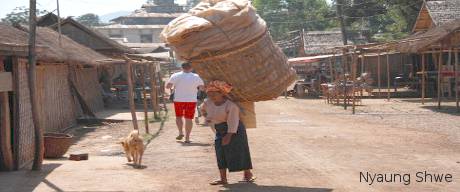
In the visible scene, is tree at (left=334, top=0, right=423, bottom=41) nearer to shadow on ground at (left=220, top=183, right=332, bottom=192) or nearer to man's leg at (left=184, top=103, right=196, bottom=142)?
man's leg at (left=184, top=103, right=196, bottom=142)

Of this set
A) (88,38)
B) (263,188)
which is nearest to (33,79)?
(263,188)

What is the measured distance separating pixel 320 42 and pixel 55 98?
31019 millimetres

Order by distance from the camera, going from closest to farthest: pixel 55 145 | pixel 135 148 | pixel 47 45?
1. pixel 135 148
2. pixel 55 145
3. pixel 47 45

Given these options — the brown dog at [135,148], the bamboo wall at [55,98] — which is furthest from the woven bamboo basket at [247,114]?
the bamboo wall at [55,98]

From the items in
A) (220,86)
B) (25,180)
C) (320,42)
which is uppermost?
(320,42)

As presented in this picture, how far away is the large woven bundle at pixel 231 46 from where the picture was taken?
7164mm

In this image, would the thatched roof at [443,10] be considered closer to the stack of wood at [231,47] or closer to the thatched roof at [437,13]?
the thatched roof at [437,13]

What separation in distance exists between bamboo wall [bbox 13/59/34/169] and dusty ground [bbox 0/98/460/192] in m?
0.44

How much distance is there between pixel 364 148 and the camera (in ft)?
35.7

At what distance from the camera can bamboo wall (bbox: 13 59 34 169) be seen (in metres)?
9.26

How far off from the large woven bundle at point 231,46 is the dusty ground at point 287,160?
4.07ft

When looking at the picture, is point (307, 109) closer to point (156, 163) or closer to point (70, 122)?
point (70, 122)

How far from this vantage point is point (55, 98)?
1566 centimetres

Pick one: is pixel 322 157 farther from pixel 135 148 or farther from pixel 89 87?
pixel 89 87
